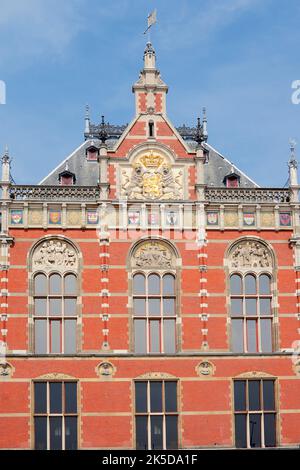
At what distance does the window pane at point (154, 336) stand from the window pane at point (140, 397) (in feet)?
Result: 4.70

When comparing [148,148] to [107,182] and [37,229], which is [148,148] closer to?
[107,182]

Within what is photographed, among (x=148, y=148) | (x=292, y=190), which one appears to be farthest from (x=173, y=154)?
(x=292, y=190)

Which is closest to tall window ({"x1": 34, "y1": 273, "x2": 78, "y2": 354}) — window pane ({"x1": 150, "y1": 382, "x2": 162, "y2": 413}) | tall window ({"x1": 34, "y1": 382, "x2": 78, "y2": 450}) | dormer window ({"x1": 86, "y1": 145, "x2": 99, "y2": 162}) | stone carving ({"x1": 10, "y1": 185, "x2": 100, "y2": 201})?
tall window ({"x1": 34, "y1": 382, "x2": 78, "y2": 450})

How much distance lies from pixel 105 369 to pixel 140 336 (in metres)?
1.85

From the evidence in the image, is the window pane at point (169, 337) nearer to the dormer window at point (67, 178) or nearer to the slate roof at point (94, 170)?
the slate roof at point (94, 170)

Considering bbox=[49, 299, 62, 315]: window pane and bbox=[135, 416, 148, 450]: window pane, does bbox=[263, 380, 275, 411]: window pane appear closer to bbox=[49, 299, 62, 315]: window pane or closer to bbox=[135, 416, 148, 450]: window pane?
bbox=[135, 416, 148, 450]: window pane

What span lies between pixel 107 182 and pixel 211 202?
4058 mm

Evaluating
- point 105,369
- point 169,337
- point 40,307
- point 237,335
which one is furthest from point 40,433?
point 237,335

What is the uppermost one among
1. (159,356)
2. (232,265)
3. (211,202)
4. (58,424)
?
(211,202)

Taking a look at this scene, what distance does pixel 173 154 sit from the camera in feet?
126

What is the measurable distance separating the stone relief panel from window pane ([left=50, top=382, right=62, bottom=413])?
5.34 meters

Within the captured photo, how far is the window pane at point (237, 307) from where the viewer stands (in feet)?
123

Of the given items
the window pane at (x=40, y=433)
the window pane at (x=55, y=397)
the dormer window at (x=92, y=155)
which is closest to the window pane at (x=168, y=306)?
the window pane at (x=55, y=397)

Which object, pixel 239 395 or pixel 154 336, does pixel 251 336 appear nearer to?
pixel 239 395
